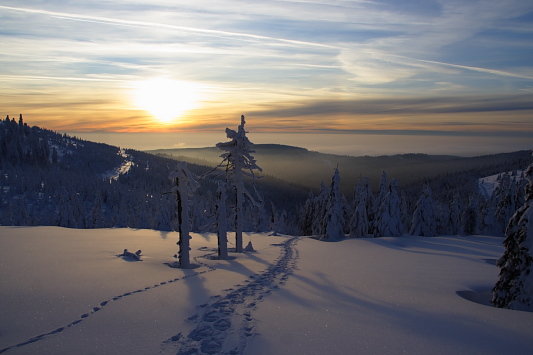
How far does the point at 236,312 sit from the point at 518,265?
10.2m

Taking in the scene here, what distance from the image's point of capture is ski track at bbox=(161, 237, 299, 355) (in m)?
6.32

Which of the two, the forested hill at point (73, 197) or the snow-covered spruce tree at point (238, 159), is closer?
the snow-covered spruce tree at point (238, 159)

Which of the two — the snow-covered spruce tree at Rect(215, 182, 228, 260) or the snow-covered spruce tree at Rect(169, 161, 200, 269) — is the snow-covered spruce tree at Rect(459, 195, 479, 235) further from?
the snow-covered spruce tree at Rect(169, 161, 200, 269)

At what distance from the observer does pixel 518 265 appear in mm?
11078

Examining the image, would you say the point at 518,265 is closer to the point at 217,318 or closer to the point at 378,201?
the point at 217,318

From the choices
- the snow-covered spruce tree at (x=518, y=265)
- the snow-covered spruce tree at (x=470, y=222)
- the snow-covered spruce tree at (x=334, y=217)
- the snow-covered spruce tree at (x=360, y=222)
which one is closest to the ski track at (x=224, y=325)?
the snow-covered spruce tree at (x=518, y=265)

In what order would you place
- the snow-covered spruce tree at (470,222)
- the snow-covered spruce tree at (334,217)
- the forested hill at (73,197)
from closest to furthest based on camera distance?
the snow-covered spruce tree at (334,217) < the snow-covered spruce tree at (470,222) < the forested hill at (73,197)

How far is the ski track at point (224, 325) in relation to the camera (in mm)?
6320

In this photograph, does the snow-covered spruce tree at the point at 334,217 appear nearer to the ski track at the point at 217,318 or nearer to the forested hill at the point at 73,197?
the forested hill at the point at 73,197

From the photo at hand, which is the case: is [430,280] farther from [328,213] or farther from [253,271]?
[328,213]

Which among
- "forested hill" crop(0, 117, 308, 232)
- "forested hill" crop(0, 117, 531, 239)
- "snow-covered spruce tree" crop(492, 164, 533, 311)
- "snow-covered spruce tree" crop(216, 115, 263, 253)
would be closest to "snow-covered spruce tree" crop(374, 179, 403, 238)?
"forested hill" crop(0, 117, 531, 239)

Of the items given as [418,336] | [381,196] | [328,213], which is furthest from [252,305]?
[381,196]

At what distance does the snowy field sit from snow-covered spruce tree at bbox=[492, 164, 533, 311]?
4.43 ft

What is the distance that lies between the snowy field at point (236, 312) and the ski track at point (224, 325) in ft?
0.09
